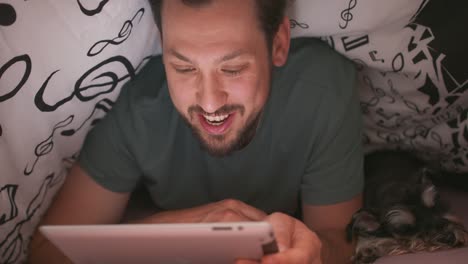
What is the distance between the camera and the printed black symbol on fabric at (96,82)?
1.00 m

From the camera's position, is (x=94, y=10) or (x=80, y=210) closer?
(x=94, y=10)

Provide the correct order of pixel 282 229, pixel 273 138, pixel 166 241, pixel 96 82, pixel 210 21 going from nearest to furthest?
pixel 166 241
pixel 282 229
pixel 210 21
pixel 96 82
pixel 273 138

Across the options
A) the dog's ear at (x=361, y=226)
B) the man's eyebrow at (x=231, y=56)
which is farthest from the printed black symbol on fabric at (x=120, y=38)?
the dog's ear at (x=361, y=226)

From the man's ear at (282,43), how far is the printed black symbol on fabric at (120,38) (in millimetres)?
289

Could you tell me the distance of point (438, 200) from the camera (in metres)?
1.15

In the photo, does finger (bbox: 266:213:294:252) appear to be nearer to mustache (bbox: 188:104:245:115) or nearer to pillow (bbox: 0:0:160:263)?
mustache (bbox: 188:104:245:115)

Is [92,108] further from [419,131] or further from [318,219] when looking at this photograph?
[419,131]

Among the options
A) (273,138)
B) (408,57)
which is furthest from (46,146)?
(408,57)

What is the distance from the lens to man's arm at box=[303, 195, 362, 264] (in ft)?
3.62

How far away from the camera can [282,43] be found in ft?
3.60

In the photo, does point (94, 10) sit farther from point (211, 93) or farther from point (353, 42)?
point (353, 42)

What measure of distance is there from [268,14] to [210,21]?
0.14 m

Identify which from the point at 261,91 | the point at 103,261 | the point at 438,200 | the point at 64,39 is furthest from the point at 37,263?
the point at 438,200

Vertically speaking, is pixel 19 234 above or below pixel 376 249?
above
